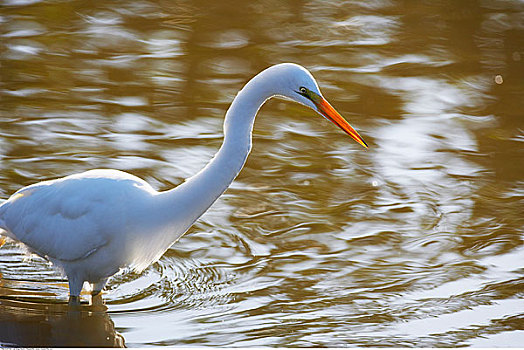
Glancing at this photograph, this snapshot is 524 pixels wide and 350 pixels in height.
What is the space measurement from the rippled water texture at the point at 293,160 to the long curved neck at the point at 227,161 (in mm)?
532

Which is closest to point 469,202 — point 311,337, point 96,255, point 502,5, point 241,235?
point 241,235

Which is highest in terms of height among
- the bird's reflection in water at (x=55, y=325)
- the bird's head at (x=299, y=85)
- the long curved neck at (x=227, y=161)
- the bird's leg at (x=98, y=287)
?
the bird's head at (x=299, y=85)

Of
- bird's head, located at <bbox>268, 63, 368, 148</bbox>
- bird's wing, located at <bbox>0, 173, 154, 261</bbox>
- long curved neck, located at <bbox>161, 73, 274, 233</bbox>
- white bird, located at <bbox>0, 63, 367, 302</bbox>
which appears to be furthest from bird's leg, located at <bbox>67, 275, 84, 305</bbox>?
bird's head, located at <bbox>268, 63, 368, 148</bbox>

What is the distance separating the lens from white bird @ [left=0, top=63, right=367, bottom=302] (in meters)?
3.99

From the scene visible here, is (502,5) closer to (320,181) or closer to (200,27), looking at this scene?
(200,27)

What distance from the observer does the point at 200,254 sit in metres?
4.94

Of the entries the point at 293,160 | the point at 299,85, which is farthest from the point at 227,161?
the point at 293,160

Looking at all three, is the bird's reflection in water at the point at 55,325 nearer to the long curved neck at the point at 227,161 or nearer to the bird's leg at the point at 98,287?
the bird's leg at the point at 98,287

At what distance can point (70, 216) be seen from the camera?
171 inches

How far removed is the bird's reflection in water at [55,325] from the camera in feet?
13.4

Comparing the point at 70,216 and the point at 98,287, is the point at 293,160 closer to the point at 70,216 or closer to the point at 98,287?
the point at 98,287

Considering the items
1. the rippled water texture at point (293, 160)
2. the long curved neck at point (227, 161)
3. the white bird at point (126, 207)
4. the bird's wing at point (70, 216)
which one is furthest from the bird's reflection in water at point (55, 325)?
the long curved neck at point (227, 161)

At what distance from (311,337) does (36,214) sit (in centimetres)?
152

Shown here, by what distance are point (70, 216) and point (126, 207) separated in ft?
1.02
